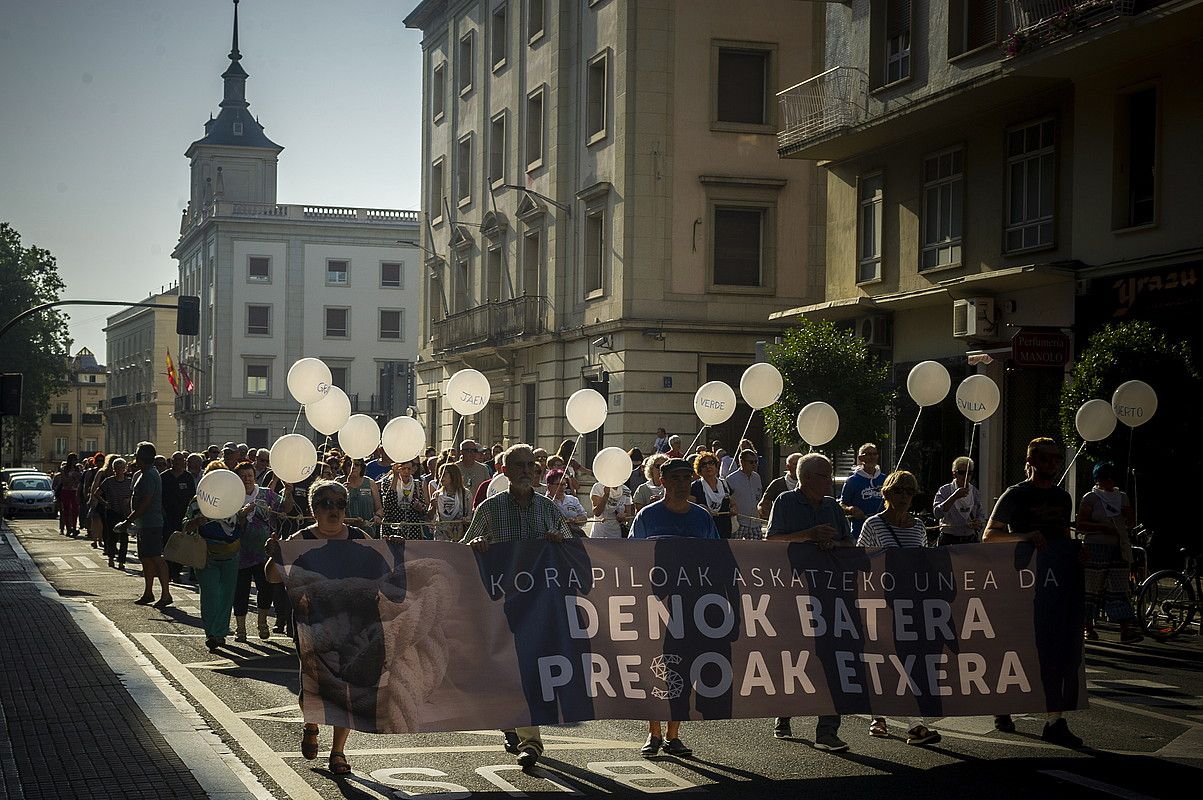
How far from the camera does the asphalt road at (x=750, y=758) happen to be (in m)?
7.99

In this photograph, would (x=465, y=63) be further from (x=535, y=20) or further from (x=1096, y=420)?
(x=1096, y=420)

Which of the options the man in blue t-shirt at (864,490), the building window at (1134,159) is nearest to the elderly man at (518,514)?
the man in blue t-shirt at (864,490)

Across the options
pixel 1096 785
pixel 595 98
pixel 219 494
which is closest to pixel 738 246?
pixel 595 98

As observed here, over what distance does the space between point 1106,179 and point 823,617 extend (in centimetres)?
1391

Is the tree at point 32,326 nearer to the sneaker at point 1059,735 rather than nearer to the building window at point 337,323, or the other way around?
the building window at point 337,323

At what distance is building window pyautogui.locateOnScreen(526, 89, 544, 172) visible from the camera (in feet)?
135

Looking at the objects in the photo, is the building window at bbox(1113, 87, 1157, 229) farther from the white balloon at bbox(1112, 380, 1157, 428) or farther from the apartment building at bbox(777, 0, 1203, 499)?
the white balloon at bbox(1112, 380, 1157, 428)

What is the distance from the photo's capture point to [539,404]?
4025cm

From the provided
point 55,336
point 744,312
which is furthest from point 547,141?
point 55,336

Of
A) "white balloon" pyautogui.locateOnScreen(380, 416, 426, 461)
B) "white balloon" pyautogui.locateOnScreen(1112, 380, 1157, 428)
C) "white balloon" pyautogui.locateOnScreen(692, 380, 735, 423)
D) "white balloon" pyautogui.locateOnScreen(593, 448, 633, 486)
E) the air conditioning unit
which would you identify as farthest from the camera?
the air conditioning unit

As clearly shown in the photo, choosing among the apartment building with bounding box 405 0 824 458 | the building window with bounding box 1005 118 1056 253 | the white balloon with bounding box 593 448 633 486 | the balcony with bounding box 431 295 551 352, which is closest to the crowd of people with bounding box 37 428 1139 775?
the white balloon with bounding box 593 448 633 486

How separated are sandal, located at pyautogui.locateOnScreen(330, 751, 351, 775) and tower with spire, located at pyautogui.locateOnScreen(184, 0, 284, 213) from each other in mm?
84890

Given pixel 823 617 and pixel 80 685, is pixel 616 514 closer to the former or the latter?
pixel 80 685

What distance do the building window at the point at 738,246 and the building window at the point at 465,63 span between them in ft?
49.5
